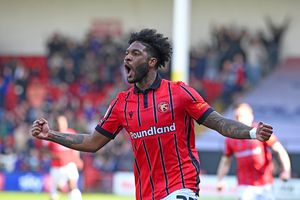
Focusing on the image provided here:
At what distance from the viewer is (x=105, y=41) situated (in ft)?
Answer: 103

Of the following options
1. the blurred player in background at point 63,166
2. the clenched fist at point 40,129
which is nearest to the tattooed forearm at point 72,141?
the clenched fist at point 40,129

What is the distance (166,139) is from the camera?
6.68m

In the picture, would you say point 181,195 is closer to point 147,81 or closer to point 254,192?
point 147,81

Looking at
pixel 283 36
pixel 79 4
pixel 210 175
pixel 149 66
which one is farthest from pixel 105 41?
pixel 149 66

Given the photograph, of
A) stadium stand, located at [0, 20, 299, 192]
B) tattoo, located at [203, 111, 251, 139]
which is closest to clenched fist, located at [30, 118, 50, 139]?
tattoo, located at [203, 111, 251, 139]

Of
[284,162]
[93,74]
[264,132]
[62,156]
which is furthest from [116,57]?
[264,132]

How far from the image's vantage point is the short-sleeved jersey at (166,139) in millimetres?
6680

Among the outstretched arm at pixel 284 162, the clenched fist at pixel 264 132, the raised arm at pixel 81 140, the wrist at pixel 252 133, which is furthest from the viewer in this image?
the outstretched arm at pixel 284 162

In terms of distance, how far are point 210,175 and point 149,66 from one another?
16597 millimetres

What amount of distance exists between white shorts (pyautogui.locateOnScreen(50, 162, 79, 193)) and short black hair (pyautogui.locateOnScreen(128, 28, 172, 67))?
10.6m

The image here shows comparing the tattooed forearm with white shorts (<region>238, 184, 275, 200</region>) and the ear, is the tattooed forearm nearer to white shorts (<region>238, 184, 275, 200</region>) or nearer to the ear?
the ear

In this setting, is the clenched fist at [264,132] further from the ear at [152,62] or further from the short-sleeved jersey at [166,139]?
the ear at [152,62]

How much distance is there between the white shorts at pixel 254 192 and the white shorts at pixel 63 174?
6.22 m

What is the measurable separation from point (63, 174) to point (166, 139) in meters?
11.2
